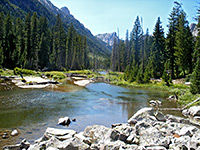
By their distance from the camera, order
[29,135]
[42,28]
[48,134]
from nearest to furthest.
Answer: [48,134] → [29,135] → [42,28]

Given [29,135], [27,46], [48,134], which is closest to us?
[48,134]

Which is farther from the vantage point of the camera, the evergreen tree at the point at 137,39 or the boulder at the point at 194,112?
the evergreen tree at the point at 137,39

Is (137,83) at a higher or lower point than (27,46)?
lower

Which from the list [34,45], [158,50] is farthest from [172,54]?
A: [34,45]

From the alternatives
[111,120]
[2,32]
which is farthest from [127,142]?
[2,32]

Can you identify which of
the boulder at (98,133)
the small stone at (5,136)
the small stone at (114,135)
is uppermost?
the small stone at (114,135)

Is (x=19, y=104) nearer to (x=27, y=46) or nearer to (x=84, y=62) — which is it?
(x=27, y=46)

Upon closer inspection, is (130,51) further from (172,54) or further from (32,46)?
(32,46)

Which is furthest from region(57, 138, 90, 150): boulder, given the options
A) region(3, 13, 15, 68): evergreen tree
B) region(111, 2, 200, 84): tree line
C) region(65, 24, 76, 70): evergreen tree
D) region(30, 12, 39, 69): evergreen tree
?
region(65, 24, 76, 70): evergreen tree

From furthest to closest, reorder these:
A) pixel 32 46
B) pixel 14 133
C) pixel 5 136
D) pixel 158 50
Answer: pixel 32 46 < pixel 158 50 < pixel 14 133 < pixel 5 136

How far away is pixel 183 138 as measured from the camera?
7594 millimetres

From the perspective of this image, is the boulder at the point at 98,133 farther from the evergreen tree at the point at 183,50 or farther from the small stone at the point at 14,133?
the evergreen tree at the point at 183,50

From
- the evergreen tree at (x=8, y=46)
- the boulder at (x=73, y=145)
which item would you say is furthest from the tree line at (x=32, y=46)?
the boulder at (x=73, y=145)

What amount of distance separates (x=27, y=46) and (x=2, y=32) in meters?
8.35
